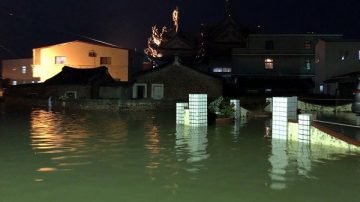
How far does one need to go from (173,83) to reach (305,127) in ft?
91.3

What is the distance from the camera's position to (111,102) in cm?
3195

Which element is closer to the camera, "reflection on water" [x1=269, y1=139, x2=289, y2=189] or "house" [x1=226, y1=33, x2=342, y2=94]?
"reflection on water" [x1=269, y1=139, x2=289, y2=189]

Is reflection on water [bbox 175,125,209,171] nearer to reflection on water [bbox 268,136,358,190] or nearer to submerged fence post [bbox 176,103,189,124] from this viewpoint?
submerged fence post [bbox 176,103,189,124]

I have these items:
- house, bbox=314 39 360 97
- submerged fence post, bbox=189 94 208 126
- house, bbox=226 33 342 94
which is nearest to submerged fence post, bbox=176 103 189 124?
submerged fence post, bbox=189 94 208 126

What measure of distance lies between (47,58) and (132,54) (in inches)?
428

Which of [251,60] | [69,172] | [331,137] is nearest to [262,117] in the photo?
[331,137]

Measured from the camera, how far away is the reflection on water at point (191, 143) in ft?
33.8

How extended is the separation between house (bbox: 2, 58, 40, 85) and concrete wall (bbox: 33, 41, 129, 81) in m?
8.96

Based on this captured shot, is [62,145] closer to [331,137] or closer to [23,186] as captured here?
[23,186]

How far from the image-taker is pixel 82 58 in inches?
2082

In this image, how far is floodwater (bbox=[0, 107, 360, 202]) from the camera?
271 inches

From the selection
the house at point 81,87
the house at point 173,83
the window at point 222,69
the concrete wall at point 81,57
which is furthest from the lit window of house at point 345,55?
the concrete wall at point 81,57

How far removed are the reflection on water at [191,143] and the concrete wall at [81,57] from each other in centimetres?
3714

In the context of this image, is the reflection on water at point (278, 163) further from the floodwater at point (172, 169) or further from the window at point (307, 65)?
the window at point (307, 65)
